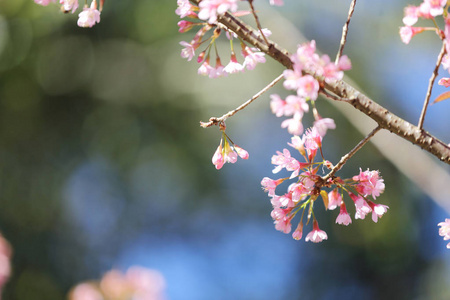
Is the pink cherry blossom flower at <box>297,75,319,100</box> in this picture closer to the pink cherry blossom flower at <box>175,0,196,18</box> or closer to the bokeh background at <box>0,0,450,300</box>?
the pink cherry blossom flower at <box>175,0,196,18</box>

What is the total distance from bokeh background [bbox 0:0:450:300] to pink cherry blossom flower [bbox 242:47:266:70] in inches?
166

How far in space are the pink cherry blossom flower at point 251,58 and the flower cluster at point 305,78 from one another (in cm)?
16

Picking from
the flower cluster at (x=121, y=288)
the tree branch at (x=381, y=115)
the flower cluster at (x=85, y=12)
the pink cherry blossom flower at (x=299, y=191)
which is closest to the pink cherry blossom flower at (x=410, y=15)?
the tree branch at (x=381, y=115)

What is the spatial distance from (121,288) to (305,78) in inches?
49.3

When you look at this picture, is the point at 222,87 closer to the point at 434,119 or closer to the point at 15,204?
the point at 434,119

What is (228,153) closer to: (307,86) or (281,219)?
(281,219)

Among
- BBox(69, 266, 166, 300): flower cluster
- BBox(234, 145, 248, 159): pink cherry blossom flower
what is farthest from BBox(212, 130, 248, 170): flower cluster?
BBox(69, 266, 166, 300): flower cluster

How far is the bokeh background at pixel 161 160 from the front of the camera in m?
4.91

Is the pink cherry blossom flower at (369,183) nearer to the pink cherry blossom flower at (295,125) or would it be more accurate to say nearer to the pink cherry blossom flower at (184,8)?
the pink cherry blossom flower at (295,125)

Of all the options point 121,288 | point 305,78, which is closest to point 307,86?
point 305,78

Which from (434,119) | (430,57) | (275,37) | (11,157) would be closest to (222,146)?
(275,37)

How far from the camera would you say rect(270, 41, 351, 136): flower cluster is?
16.6 inches

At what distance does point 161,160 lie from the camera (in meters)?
5.42

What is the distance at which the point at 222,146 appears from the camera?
644 mm
